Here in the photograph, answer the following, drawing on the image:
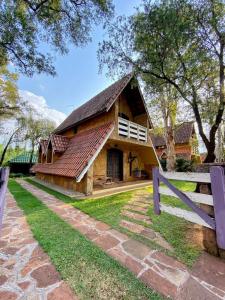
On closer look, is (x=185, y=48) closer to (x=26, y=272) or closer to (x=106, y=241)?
(x=106, y=241)

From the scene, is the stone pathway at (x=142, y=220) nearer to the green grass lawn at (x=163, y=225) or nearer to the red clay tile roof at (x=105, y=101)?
the green grass lawn at (x=163, y=225)

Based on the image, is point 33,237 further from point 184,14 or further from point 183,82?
point 184,14

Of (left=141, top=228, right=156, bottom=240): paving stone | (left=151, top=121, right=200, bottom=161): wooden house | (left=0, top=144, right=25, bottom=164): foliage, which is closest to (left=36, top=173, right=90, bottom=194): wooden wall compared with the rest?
(left=141, top=228, right=156, bottom=240): paving stone

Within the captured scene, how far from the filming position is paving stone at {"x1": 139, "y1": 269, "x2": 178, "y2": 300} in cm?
207

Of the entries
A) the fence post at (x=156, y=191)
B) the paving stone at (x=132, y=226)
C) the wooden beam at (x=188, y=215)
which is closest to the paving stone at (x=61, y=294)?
the paving stone at (x=132, y=226)

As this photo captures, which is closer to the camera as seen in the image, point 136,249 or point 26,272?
point 26,272

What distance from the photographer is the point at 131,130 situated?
35.8 feet

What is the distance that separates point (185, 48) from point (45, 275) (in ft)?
27.6

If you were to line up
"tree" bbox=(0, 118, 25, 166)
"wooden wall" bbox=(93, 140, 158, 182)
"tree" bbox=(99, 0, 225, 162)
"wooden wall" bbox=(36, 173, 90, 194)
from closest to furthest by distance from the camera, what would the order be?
1. "tree" bbox=(99, 0, 225, 162)
2. "wooden wall" bbox=(36, 173, 90, 194)
3. "wooden wall" bbox=(93, 140, 158, 182)
4. "tree" bbox=(0, 118, 25, 166)

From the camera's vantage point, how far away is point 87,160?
7461mm

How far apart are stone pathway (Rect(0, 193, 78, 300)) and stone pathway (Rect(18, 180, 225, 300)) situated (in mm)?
990

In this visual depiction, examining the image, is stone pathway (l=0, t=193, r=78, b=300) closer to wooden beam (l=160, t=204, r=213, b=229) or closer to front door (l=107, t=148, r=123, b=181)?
wooden beam (l=160, t=204, r=213, b=229)

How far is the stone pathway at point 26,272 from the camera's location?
6.84ft

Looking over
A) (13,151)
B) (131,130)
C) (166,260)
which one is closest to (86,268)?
(166,260)
